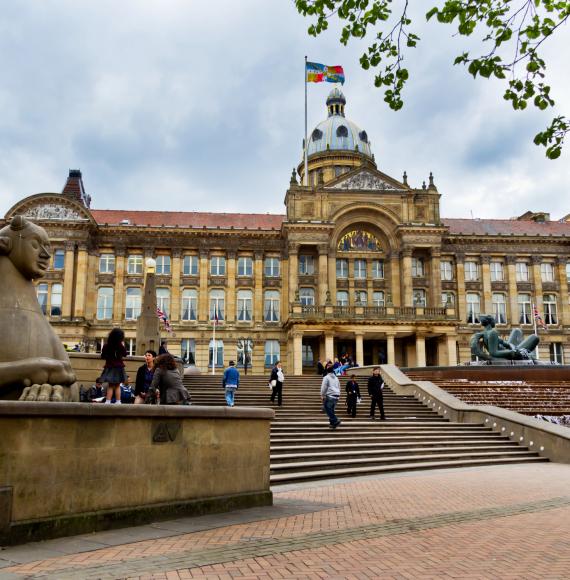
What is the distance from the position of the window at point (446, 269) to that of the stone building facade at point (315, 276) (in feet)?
0.46

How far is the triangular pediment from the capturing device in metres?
54.5

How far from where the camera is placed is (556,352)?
56594 millimetres

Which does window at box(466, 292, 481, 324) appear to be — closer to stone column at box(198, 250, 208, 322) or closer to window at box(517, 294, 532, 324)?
window at box(517, 294, 532, 324)

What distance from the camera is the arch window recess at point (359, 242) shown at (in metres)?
55.3

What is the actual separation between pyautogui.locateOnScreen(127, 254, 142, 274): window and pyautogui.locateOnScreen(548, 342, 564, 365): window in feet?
124

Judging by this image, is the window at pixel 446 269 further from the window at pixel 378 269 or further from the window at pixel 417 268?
the window at pixel 378 269

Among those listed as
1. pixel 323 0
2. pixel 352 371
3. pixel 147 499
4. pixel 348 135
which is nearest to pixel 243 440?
pixel 147 499

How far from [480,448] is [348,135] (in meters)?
64.1

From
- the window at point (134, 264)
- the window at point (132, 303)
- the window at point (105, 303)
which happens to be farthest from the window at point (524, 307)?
the window at point (105, 303)

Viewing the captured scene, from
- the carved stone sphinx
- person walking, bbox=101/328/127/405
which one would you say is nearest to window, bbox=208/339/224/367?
person walking, bbox=101/328/127/405

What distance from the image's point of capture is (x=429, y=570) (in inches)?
231

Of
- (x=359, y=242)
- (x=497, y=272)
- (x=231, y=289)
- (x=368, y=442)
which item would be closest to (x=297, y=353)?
(x=231, y=289)

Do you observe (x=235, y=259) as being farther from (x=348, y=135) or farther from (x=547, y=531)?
(x=547, y=531)

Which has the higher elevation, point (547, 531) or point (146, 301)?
point (146, 301)
